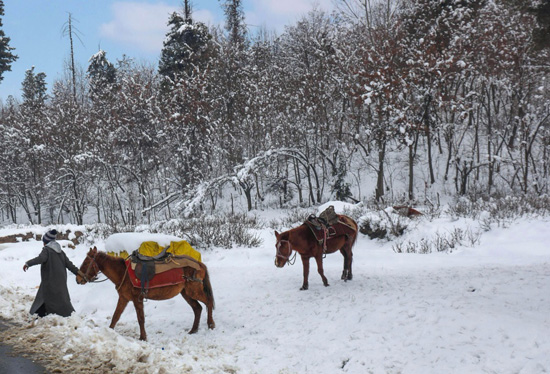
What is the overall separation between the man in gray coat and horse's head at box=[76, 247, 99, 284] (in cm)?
64

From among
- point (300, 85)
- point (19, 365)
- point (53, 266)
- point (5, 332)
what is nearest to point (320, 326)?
point (19, 365)

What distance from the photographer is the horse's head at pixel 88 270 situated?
19.1 feet

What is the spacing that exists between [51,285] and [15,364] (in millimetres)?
1719

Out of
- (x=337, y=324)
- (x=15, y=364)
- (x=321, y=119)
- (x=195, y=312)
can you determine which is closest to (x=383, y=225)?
(x=337, y=324)

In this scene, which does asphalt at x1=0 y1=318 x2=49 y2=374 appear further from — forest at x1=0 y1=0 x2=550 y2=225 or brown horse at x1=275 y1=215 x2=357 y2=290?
forest at x1=0 y1=0 x2=550 y2=225

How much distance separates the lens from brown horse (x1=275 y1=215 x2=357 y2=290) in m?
7.17

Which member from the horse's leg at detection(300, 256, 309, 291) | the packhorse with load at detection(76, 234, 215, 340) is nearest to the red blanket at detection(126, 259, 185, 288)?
the packhorse with load at detection(76, 234, 215, 340)

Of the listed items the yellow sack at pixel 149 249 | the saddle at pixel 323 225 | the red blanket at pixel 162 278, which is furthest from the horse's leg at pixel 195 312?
the saddle at pixel 323 225

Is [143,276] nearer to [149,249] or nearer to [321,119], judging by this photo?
[149,249]

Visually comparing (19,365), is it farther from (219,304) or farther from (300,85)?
(300,85)

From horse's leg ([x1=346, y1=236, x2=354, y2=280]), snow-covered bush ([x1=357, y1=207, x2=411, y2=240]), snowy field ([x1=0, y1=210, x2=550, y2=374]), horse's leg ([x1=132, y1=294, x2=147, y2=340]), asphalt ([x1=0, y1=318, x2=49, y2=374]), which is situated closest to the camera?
snowy field ([x1=0, y1=210, x2=550, y2=374])

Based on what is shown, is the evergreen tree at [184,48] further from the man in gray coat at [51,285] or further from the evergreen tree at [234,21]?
the man in gray coat at [51,285]

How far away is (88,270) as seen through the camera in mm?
5859

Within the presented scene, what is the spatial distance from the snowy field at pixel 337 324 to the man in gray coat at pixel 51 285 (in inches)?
9.8
